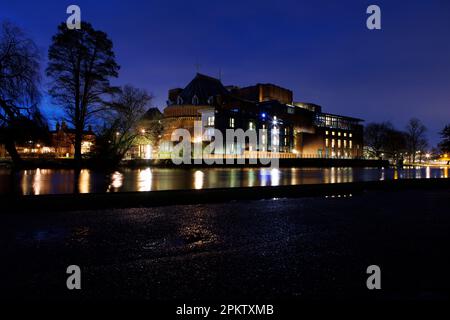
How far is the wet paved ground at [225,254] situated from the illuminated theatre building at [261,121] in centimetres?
5762

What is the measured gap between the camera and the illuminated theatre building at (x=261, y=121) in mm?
77688

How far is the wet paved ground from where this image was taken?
3908 mm

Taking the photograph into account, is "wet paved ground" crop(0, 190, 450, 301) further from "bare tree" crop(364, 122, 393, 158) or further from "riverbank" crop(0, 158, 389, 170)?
"bare tree" crop(364, 122, 393, 158)

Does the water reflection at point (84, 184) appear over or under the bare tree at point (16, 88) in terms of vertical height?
under

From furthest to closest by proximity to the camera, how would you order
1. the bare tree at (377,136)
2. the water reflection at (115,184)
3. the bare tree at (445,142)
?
the bare tree at (377,136), the bare tree at (445,142), the water reflection at (115,184)

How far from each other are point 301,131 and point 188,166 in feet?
237

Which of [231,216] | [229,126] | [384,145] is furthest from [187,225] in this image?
[384,145]

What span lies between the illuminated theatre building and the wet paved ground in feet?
189

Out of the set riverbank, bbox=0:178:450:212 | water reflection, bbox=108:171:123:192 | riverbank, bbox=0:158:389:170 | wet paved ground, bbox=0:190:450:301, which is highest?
riverbank, bbox=0:158:389:170

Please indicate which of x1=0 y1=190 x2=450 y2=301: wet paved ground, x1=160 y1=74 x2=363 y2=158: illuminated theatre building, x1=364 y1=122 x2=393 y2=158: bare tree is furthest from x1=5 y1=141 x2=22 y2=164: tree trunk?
x1=364 y1=122 x2=393 y2=158: bare tree

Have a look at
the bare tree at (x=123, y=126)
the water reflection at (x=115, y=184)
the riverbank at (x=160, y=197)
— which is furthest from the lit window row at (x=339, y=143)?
the water reflection at (x=115, y=184)

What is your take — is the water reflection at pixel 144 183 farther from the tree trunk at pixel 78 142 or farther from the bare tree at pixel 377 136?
the bare tree at pixel 377 136

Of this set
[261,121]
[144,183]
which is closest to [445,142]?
[261,121]

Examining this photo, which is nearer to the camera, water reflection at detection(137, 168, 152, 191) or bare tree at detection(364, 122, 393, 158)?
water reflection at detection(137, 168, 152, 191)
